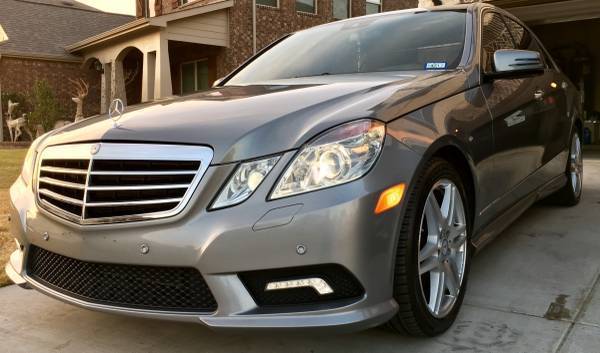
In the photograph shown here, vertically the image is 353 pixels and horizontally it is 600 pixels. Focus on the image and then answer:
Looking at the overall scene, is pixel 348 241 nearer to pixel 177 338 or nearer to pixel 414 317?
pixel 414 317

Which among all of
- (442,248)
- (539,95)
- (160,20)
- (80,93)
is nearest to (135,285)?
(442,248)

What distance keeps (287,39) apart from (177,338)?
2.50 m

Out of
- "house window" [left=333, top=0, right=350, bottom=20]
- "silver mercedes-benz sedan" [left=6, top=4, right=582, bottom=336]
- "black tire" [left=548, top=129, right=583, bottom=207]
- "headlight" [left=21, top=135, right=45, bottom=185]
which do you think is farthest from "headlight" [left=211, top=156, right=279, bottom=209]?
"house window" [left=333, top=0, right=350, bottom=20]

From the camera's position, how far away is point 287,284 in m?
2.08

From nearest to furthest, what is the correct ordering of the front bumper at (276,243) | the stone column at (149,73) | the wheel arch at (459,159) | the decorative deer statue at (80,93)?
the front bumper at (276,243) → the wheel arch at (459,159) → the stone column at (149,73) → the decorative deer statue at (80,93)

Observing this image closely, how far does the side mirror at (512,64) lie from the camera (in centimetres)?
313

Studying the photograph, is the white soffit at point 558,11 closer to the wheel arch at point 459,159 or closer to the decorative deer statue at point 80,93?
the wheel arch at point 459,159

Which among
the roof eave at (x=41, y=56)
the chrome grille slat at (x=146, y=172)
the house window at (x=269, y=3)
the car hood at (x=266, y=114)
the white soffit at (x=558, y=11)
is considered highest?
the house window at (x=269, y=3)

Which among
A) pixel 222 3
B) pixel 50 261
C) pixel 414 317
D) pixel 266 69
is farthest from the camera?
pixel 222 3

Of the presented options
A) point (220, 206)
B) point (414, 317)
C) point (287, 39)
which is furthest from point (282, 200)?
point (287, 39)

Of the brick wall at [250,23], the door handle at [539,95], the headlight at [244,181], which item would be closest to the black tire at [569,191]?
the door handle at [539,95]

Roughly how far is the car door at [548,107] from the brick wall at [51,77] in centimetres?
1521

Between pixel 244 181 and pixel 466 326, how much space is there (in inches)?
51.8

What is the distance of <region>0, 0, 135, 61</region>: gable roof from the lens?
17219mm
